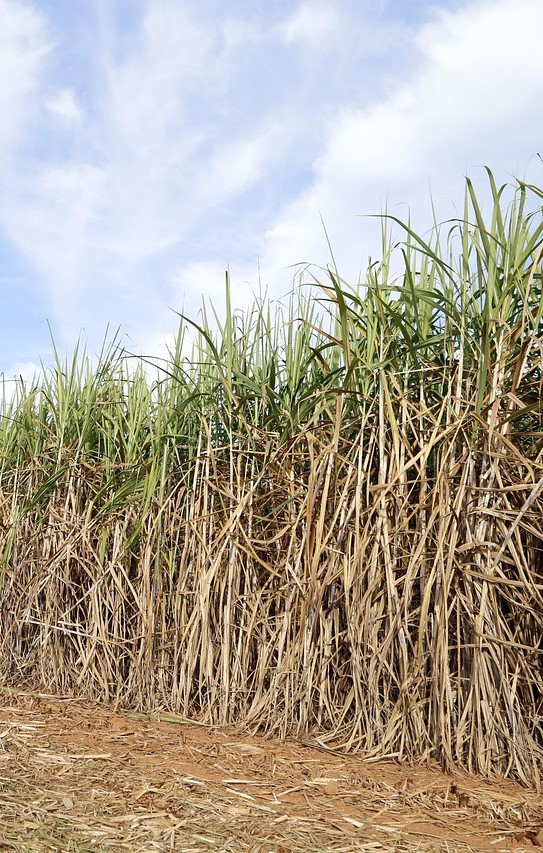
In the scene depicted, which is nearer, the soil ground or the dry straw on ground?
the soil ground

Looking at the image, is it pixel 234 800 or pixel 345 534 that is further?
pixel 345 534

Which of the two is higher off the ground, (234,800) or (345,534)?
(345,534)

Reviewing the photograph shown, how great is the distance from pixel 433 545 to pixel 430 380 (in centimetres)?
56

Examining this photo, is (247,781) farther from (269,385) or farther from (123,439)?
(123,439)

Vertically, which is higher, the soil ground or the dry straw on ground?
the dry straw on ground

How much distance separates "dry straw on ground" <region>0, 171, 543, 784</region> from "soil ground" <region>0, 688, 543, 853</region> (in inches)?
6.7

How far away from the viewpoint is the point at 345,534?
261cm

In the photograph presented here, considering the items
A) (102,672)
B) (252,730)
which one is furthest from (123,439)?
(252,730)

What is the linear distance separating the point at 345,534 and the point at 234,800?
0.92m

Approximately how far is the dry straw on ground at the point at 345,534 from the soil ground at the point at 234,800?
17 cm

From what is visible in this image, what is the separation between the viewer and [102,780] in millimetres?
2250

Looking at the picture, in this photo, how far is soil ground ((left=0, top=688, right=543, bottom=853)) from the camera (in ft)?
6.06

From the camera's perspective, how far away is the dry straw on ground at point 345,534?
2.32 metres

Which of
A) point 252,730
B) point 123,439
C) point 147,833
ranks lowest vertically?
point 147,833
